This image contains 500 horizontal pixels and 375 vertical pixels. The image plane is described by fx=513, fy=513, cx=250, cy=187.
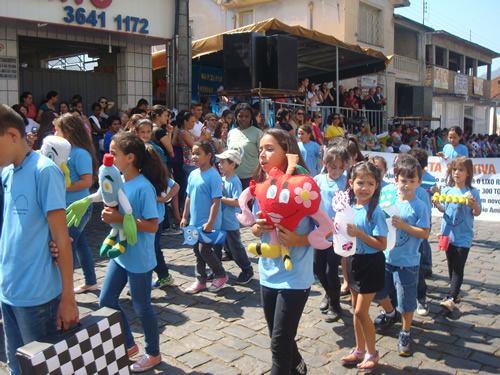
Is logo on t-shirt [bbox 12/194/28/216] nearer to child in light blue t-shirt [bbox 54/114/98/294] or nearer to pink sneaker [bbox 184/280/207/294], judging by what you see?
child in light blue t-shirt [bbox 54/114/98/294]

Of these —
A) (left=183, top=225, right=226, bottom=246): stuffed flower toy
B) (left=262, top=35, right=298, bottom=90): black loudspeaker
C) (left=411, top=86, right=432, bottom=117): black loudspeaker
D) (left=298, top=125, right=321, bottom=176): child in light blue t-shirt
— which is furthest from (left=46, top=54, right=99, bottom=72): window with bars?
(left=411, top=86, right=432, bottom=117): black loudspeaker

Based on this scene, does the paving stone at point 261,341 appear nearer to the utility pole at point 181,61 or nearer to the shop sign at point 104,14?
the shop sign at point 104,14

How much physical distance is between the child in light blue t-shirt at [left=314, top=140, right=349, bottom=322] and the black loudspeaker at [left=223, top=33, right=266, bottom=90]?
6422 mm

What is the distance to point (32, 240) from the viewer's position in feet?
8.33

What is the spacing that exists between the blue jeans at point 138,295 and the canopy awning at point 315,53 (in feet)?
29.4

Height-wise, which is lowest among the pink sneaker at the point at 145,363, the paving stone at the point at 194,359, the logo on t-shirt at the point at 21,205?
the paving stone at the point at 194,359

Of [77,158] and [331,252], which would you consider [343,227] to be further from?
[77,158]

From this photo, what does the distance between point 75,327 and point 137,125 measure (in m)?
3.85

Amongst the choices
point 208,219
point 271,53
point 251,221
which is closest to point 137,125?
point 208,219

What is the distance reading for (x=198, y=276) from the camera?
5.32 metres

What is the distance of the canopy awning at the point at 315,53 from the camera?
12101 millimetres

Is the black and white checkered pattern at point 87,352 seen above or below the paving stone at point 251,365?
above

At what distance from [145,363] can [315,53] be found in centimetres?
1250

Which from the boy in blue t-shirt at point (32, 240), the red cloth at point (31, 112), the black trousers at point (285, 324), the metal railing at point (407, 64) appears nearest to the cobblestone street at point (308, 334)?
the black trousers at point (285, 324)
